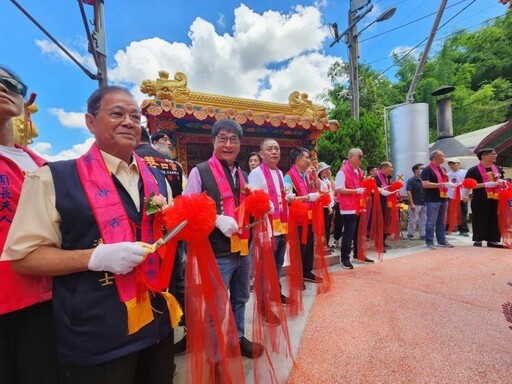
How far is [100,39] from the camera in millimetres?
5562

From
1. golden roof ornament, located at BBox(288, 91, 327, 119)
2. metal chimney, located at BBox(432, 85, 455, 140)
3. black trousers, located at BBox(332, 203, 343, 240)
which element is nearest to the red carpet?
black trousers, located at BBox(332, 203, 343, 240)

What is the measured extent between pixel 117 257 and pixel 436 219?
6.86m

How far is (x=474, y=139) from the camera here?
14.3 m

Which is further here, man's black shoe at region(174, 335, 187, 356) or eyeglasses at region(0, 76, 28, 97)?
man's black shoe at region(174, 335, 187, 356)

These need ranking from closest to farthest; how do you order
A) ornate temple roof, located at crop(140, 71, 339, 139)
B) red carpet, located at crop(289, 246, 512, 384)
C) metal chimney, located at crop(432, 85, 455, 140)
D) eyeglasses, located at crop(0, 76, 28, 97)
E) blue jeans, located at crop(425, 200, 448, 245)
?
eyeglasses, located at crop(0, 76, 28, 97) < red carpet, located at crop(289, 246, 512, 384) < blue jeans, located at crop(425, 200, 448, 245) < ornate temple roof, located at crop(140, 71, 339, 139) < metal chimney, located at crop(432, 85, 455, 140)

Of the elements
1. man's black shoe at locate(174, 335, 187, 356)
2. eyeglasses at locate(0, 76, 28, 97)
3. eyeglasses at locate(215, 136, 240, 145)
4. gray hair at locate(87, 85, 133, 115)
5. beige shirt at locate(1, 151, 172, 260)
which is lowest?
A: man's black shoe at locate(174, 335, 187, 356)

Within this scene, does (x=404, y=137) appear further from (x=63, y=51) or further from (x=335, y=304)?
(x=63, y=51)


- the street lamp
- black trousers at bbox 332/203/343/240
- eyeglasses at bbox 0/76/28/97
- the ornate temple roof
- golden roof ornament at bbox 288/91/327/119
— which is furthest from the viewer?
the street lamp

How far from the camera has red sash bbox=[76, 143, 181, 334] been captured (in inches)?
42.6

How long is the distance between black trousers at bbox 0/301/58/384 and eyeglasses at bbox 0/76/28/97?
43.0 inches

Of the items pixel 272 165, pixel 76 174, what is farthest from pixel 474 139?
pixel 76 174

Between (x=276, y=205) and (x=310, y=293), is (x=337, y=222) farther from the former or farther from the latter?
(x=276, y=205)

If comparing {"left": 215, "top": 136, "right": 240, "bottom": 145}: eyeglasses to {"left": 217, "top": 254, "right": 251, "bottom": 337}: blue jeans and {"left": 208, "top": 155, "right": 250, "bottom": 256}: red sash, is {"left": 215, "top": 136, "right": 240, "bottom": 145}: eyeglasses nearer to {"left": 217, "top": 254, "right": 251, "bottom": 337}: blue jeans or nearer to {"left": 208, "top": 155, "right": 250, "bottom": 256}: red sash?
{"left": 208, "top": 155, "right": 250, "bottom": 256}: red sash

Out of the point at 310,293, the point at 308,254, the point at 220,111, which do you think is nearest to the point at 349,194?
the point at 308,254
